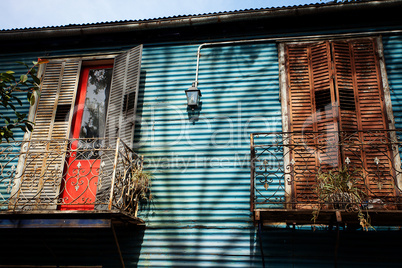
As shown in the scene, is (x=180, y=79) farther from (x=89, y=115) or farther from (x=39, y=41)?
(x=39, y=41)

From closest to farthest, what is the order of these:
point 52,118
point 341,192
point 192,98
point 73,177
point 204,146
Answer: point 341,192 → point 73,177 → point 204,146 → point 192,98 → point 52,118

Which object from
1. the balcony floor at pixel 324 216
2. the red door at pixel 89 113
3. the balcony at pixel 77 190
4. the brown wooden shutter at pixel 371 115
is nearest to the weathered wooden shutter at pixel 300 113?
the balcony floor at pixel 324 216

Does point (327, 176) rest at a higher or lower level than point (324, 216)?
higher

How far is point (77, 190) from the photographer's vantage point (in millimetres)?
7051

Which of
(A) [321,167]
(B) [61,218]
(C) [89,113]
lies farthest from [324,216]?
(C) [89,113]

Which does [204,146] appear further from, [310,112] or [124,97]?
[310,112]

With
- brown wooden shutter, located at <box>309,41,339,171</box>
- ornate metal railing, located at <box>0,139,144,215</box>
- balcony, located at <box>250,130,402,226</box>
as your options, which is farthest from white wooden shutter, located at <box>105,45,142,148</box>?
brown wooden shutter, located at <box>309,41,339,171</box>

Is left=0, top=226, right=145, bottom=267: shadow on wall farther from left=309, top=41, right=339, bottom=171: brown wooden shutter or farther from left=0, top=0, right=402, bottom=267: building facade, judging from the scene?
left=309, top=41, right=339, bottom=171: brown wooden shutter

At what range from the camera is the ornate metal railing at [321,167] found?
626cm

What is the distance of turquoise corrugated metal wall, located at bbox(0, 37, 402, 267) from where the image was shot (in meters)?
6.34

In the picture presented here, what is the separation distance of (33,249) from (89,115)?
2.80m

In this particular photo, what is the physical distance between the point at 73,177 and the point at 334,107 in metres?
4.72

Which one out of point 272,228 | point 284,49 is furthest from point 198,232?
point 284,49

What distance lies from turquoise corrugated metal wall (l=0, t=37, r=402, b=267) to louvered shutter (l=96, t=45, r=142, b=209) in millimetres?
283
